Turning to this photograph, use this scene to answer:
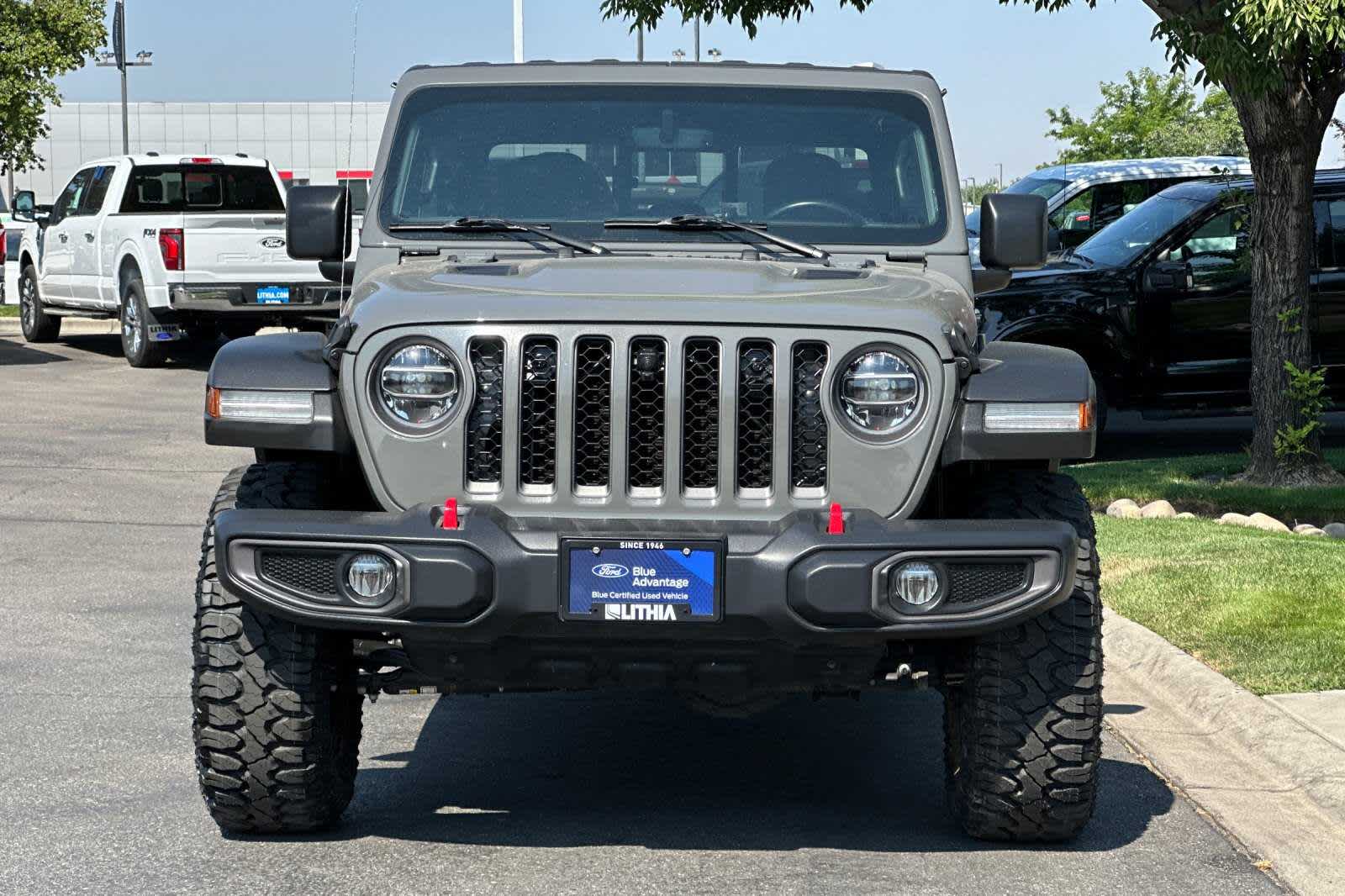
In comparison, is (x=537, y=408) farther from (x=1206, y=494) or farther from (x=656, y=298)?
(x=1206, y=494)

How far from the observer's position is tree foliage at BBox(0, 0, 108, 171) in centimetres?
3312

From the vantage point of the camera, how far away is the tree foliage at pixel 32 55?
3312cm

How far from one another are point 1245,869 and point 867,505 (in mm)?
1374

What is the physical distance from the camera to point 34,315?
24344 mm

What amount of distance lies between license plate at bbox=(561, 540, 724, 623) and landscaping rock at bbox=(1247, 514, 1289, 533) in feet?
23.7

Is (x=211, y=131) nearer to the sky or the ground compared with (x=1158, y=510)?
nearer to the sky

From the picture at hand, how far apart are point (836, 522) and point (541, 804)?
58.8 inches

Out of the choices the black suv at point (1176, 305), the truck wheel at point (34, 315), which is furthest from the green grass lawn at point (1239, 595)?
the truck wheel at point (34, 315)

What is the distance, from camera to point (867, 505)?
16.5 ft

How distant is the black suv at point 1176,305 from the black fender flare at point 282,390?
9.76m

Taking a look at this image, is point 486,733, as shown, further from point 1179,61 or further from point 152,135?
point 152,135

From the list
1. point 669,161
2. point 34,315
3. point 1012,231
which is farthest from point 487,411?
point 34,315

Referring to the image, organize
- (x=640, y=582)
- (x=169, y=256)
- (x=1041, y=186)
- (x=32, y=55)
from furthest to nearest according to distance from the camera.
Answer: (x=32, y=55)
(x=1041, y=186)
(x=169, y=256)
(x=640, y=582)

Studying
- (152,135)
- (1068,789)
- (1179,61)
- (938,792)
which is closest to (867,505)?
(1068,789)
